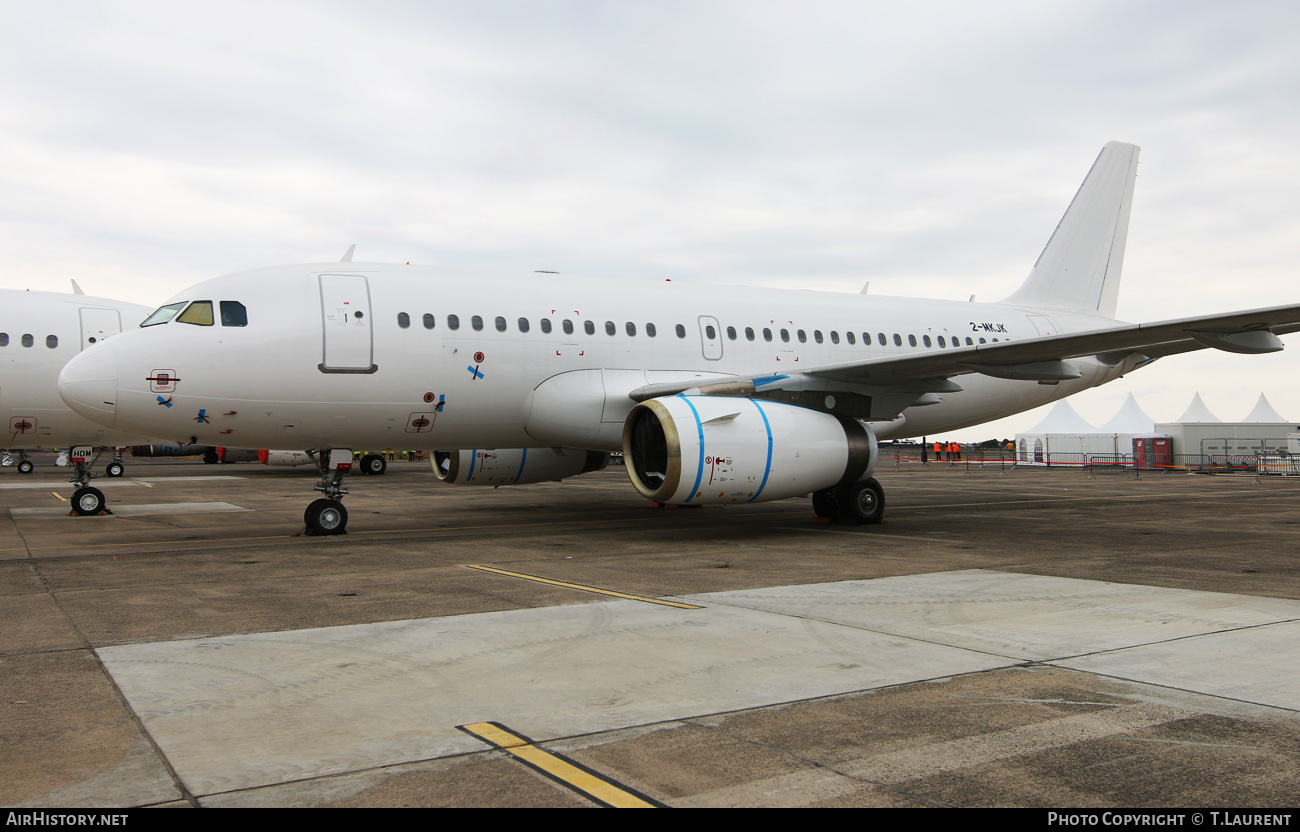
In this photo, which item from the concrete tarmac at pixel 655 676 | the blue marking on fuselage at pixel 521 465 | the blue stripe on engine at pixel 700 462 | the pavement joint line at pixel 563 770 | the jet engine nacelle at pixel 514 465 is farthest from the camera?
the blue marking on fuselage at pixel 521 465

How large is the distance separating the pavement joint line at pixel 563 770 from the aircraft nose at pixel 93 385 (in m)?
9.13

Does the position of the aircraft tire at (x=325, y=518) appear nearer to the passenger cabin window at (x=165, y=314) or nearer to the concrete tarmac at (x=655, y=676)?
the concrete tarmac at (x=655, y=676)

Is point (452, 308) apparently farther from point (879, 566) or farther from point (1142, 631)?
point (1142, 631)

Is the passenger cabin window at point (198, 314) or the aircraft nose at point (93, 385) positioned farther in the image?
the passenger cabin window at point (198, 314)

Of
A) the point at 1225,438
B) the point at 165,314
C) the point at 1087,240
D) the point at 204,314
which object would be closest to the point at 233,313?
the point at 204,314

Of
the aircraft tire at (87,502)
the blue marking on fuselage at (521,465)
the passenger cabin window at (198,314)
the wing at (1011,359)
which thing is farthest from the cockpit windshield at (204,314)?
the aircraft tire at (87,502)

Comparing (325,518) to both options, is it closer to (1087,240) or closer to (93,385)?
(93,385)

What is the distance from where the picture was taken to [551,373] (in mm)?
13250

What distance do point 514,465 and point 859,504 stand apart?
19.7ft

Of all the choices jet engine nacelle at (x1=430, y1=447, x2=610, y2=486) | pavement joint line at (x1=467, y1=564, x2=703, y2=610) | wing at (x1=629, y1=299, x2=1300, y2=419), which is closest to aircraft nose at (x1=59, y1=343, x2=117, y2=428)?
pavement joint line at (x1=467, y1=564, x2=703, y2=610)

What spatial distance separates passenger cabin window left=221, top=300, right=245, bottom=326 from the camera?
1151 centimetres

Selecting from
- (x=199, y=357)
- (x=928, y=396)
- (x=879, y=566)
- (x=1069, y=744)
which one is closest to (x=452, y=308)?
(x=199, y=357)

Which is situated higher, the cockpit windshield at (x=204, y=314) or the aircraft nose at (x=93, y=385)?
the cockpit windshield at (x=204, y=314)

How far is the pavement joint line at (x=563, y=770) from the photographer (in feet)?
10.3
